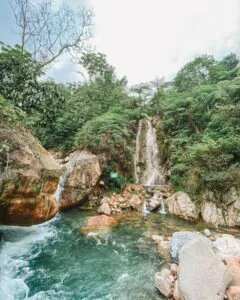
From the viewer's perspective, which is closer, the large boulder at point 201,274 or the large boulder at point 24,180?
the large boulder at point 201,274

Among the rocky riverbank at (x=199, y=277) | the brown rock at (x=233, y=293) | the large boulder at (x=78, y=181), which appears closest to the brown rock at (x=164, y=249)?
the rocky riverbank at (x=199, y=277)

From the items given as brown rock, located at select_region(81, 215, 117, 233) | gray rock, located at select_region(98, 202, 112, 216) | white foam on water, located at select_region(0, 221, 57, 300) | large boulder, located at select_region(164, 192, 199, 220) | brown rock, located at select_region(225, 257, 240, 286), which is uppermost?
large boulder, located at select_region(164, 192, 199, 220)

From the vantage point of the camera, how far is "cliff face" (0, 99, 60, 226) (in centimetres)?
417

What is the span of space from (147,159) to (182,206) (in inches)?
199

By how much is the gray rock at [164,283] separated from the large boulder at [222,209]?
3.61 metres

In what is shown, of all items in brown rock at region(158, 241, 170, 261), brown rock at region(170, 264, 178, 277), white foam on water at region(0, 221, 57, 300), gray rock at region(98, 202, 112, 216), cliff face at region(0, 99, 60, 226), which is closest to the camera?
white foam on water at region(0, 221, 57, 300)

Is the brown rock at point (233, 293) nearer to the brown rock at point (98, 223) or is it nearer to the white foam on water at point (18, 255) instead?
the white foam on water at point (18, 255)

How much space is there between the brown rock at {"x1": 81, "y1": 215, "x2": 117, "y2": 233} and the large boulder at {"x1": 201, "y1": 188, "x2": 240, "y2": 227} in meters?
3.29

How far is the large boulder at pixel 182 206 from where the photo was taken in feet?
24.8

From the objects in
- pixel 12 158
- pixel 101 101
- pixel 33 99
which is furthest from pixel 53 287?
pixel 101 101

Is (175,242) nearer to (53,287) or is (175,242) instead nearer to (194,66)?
(53,287)

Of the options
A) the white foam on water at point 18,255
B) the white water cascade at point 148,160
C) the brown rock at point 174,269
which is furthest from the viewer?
the white water cascade at point 148,160

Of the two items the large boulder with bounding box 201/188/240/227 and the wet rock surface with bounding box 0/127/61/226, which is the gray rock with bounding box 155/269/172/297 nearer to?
the wet rock surface with bounding box 0/127/61/226

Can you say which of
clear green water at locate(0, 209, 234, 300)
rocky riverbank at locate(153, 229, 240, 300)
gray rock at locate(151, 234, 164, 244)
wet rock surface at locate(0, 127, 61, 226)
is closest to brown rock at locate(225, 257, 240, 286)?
rocky riverbank at locate(153, 229, 240, 300)
